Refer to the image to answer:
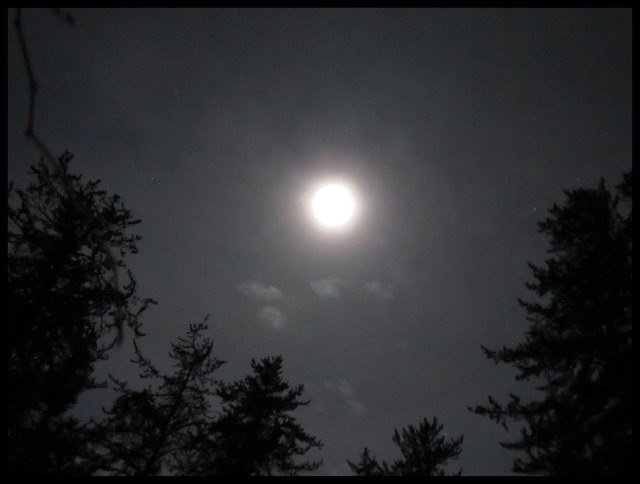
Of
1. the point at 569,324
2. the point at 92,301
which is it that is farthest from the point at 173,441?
the point at 569,324

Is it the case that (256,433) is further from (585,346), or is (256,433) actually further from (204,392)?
(585,346)

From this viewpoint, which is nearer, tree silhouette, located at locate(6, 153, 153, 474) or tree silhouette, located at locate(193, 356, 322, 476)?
tree silhouette, located at locate(6, 153, 153, 474)

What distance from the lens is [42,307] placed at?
892cm

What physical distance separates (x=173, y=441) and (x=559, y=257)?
52.4 ft

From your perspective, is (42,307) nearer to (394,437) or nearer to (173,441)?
(173,441)

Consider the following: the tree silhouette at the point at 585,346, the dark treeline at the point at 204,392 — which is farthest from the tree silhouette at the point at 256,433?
the tree silhouette at the point at 585,346

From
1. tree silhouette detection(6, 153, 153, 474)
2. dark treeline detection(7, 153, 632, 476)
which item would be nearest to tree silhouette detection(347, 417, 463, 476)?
dark treeline detection(7, 153, 632, 476)

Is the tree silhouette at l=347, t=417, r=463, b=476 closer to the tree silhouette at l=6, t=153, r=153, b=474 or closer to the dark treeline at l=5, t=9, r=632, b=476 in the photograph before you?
the dark treeline at l=5, t=9, r=632, b=476

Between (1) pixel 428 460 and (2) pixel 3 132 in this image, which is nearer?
(2) pixel 3 132

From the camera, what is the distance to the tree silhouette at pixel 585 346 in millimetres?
9109

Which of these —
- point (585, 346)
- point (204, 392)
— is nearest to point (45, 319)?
point (204, 392)

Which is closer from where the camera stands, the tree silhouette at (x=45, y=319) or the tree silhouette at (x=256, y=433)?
the tree silhouette at (x=45, y=319)

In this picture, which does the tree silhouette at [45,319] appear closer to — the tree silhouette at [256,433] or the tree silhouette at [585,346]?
the tree silhouette at [256,433]

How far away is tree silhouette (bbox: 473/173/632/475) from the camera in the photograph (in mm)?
9109
